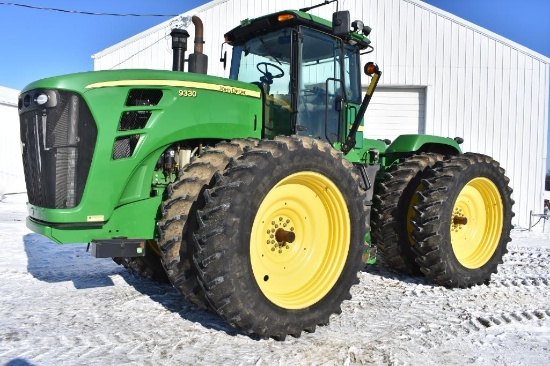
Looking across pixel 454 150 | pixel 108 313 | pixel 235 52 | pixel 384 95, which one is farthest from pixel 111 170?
pixel 384 95

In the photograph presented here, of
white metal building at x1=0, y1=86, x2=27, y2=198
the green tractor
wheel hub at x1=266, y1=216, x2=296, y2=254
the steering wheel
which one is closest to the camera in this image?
the green tractor

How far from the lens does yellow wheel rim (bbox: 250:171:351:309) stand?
3629 mm

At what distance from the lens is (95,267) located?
5836 mm

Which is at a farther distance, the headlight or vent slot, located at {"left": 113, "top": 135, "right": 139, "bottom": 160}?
vent slot, located at {"left": 113, "top": 135, "right": 139, "bottom": 160}

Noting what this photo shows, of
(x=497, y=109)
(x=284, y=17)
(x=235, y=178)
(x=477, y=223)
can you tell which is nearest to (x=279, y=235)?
(x=235, y=178)

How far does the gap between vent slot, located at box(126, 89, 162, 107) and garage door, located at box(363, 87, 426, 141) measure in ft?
31.1

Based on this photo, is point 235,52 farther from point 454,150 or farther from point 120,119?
point 454,150

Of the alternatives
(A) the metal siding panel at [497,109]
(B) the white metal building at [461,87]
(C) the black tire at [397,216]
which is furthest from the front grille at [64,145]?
(A) the metal siding panel at [497,109]

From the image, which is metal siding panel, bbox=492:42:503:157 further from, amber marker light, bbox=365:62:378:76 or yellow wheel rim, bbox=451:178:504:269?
amber marker light, bbox=365:62:378:76

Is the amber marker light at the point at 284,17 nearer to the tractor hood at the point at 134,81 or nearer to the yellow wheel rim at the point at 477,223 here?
the tractor hood at the point at 134,81

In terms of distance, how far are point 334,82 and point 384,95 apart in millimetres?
8239

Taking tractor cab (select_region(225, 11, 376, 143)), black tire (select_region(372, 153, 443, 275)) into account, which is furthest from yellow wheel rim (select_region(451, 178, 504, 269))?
tractor cab (select_region(225, 11, 376, 143))

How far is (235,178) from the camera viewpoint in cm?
327

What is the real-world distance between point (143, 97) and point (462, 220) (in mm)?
3587
